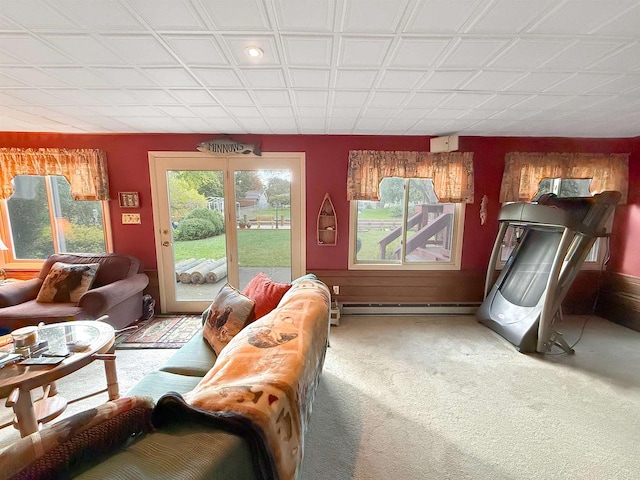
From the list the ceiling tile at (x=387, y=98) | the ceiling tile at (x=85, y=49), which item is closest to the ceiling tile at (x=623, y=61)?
the ceiling tile at (x=387, y=98)

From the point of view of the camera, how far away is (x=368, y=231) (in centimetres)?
363

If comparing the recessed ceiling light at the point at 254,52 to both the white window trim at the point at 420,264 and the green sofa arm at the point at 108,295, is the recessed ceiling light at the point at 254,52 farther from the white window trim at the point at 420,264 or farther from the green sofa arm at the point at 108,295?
the green sofa arm at the point at 108,295

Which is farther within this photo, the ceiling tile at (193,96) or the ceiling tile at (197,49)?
the ceiling tile at (193,96)

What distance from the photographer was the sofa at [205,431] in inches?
24.4

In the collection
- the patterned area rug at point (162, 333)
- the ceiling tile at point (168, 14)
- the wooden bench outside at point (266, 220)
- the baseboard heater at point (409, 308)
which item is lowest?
the patterned area rug at point (162, 333)

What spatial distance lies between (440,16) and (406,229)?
2.60 meters

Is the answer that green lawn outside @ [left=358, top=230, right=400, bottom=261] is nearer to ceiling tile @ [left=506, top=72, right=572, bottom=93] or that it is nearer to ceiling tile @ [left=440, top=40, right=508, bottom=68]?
ceiling tile @ [left=506, top=72, right=572, bottom=93]

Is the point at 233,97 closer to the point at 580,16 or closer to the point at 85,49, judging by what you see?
the point at 85,49

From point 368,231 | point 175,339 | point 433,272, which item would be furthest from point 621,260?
point 175,339

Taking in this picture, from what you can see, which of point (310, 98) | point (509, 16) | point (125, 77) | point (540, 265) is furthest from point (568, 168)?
point (125, 77)

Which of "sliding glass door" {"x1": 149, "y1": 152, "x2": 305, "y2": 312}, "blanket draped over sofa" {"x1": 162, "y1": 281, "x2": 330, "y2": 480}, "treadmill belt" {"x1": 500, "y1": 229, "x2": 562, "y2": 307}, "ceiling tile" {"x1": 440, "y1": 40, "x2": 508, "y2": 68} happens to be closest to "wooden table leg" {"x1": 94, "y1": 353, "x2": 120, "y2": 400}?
"blanket draped over sofa" {"x1": 162, "y1": 281, "x2": 330, "y2": 480}

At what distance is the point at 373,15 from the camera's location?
1237 mm

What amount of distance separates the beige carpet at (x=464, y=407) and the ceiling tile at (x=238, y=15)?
2295mm

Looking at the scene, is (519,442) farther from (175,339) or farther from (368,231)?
(175,339)
